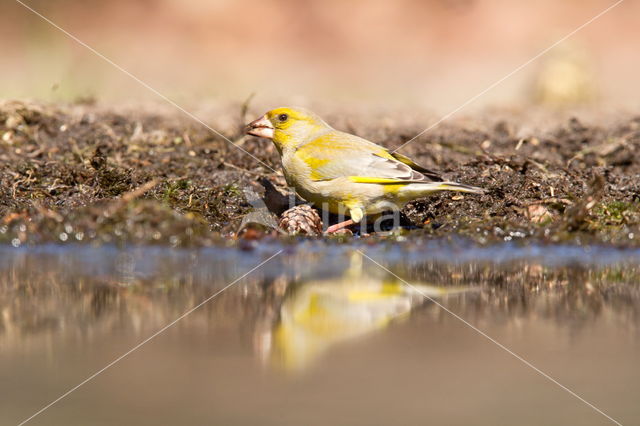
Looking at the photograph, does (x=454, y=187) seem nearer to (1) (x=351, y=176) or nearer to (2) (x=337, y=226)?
(1) (x=351, y=176)

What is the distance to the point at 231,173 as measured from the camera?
6.81m

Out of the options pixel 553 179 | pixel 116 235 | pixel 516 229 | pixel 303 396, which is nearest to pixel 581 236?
pixel 516 229

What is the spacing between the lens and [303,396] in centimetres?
243

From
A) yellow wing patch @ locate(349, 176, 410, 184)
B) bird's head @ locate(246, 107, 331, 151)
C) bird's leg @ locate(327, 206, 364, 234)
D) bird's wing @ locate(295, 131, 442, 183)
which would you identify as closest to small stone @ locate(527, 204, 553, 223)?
bird's wing @ locate(295, 131, 442, 183)

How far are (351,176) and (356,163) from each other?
14 cm

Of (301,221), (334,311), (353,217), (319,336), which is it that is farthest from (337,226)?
(319,336)

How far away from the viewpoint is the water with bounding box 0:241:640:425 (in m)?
2.40

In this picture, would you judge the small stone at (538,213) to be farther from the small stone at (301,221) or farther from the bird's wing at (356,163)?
the small stone at (301,221)

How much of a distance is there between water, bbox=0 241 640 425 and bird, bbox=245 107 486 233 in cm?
106

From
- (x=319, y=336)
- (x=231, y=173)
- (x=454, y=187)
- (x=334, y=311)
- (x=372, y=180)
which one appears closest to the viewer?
(x=319, y=336)

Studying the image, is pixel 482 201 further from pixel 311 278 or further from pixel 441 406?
pixel 441 406

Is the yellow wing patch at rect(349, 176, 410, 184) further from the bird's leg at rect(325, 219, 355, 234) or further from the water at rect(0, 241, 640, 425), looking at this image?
the water at rect(0, 241, 640, 425)

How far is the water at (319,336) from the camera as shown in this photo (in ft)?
7.88

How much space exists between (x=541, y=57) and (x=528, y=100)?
2.20 feet
